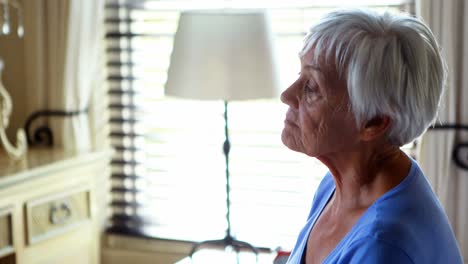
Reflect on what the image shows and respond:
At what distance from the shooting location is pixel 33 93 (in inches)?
118

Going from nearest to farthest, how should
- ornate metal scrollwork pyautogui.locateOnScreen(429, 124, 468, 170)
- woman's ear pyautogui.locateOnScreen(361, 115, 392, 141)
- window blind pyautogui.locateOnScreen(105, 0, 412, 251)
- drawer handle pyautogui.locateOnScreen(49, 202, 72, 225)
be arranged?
woman's ear pyautogui.locateOnScreen(361, 115, 392, 141)
ornate metal scrollwork pyautogui.locateOnScreen(429, 124, 468, 170)
drawer handle pyautogui.locateOnScreen(49, 202, 72, 225)
window blind pyautogui.locateOnScreen(105, 0, 412, 251)

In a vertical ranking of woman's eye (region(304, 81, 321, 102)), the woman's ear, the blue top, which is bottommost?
the blue top

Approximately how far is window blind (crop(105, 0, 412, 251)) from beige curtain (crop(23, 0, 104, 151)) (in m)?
0.17

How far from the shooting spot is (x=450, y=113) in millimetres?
2428

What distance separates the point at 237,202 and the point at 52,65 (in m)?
A: 0.89

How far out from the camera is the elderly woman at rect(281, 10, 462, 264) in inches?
48.1

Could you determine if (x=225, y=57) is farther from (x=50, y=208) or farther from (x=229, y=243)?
(x=50, y=208)

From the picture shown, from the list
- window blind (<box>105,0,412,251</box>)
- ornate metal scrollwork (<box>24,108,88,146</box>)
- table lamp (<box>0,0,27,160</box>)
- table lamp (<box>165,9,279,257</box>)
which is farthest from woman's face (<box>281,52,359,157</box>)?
ornate metal scrollwork (<box>24,108,88,146</box>)

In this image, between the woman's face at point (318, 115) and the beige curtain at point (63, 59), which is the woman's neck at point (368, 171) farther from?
the beige curtain at point (63, 59)

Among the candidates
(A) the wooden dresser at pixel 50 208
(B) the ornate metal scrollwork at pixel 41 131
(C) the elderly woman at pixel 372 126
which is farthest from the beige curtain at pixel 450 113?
(B) the ornate metal scrollwork at pixel 41 131

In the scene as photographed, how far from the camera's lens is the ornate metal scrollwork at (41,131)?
9.80 feet

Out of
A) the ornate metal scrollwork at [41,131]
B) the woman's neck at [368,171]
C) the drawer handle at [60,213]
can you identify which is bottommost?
the drawer handle at [60,213]

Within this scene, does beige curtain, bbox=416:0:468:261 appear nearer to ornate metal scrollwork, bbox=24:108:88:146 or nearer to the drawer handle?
the drawer handle

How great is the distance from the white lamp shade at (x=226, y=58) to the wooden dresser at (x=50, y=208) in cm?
62
